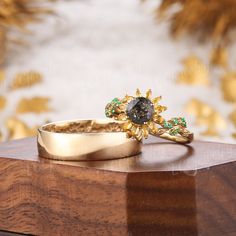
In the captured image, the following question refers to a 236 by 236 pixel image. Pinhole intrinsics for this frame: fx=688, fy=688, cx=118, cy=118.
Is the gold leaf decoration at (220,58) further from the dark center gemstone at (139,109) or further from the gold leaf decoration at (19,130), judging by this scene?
the dark center gemstone at (139,109)

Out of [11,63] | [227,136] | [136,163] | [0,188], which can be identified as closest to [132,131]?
[136,163]

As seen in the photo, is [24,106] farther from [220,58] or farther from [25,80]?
[220,58]

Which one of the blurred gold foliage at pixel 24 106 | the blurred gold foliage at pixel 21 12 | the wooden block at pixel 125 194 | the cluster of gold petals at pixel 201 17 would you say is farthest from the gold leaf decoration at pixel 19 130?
the wooden block at pixel 125 194

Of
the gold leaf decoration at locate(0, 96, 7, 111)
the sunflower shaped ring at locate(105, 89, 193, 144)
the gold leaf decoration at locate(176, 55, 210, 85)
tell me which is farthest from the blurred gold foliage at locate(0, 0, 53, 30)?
the sunflower shaped ring at locate(105, 89, 193, 144)

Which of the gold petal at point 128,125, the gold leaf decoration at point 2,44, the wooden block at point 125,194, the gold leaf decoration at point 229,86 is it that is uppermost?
the gold leaf decoration at point 2,44

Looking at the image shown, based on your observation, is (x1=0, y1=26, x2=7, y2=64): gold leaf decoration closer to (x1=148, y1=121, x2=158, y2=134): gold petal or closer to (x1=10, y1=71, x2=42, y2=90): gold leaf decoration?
(x1=10, y1=71, x2=42, y2=90): gold leaf decoration

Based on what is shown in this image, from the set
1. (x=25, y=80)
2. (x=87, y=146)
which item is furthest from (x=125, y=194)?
(x=25, y=80)
